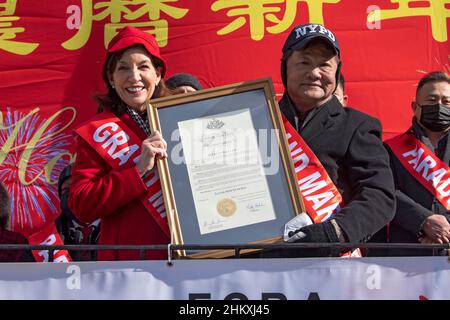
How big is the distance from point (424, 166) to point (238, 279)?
1839 millimetres

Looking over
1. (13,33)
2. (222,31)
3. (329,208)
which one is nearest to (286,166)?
(329,208)

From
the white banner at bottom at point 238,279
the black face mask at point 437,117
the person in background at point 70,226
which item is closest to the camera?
the white banner at bottom at point 238,279

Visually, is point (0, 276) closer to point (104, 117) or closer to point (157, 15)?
point (104, 117)

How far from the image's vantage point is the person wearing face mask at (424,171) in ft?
14.0

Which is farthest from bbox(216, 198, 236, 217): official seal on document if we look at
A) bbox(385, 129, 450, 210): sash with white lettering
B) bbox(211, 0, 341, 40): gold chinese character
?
bbox(211, 0, 341, 40): gold chinese character

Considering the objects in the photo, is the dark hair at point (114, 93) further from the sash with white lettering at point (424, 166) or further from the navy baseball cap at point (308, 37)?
the sash with white lettering at point (424, 166)

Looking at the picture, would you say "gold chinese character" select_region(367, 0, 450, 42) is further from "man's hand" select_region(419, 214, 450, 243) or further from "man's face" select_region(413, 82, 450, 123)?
"man's hand" select_region(419, 214, 450, 243)

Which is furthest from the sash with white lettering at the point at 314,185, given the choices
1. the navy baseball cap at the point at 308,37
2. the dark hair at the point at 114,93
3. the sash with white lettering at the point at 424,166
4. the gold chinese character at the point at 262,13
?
the gold chinese character at the point at 262,13

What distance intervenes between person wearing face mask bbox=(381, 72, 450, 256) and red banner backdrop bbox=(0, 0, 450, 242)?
145cm

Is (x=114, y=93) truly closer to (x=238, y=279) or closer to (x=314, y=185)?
(x=314, y=185)

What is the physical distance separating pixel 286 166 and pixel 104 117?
0.91 meters

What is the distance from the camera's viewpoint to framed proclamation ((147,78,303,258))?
3.46 meters
